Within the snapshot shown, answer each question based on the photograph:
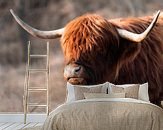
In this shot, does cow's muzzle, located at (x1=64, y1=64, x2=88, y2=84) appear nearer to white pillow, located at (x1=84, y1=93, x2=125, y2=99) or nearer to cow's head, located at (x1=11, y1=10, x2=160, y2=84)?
cow's head, located at (x1=11, y1=10, x2=160, y2=84)

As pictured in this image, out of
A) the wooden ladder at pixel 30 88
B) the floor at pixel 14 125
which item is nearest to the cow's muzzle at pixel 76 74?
the wooden ladder at pixel 30 88

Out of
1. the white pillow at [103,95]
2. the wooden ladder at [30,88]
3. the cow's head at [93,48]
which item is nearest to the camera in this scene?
the white pillow at [103,95]

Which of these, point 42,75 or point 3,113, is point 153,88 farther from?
point 3,113

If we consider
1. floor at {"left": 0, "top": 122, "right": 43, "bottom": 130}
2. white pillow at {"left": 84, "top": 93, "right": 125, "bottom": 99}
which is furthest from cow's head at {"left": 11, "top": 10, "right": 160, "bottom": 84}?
floor at {"left": 0, "top": 122, "right": 43, "bottom": 130}

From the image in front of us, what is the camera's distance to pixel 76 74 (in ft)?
12.9

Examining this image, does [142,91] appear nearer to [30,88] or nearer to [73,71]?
[73,71]

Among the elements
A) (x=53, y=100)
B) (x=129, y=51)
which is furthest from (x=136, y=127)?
(x=53, y=100)

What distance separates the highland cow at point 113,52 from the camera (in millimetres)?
3967

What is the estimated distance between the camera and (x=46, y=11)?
538 centimetres

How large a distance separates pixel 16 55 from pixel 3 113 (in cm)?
87

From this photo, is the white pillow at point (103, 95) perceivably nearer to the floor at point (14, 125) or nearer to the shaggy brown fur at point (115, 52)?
the shaggy brown fur at point (115, 52)

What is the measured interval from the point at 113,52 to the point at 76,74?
504mm

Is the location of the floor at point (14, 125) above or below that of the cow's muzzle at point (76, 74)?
below

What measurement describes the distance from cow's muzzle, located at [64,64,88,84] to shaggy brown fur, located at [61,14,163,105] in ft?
0.21
